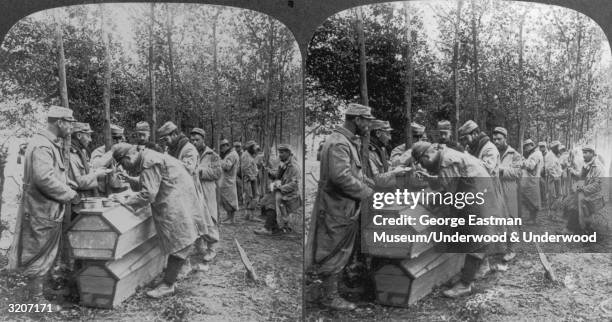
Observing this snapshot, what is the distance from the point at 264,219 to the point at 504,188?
198cm

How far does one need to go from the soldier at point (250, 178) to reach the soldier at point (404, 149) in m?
1.15

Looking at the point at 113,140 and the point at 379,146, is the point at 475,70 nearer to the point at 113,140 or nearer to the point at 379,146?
the point at 379,146

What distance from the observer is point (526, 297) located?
5.12m

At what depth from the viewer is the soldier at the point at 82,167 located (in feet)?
16.4

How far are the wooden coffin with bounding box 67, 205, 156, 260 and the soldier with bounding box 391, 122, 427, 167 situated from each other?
2130 mm

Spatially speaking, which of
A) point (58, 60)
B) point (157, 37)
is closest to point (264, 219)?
point (157, 37)

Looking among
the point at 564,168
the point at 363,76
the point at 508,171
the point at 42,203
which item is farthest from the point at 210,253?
the point at 564,168

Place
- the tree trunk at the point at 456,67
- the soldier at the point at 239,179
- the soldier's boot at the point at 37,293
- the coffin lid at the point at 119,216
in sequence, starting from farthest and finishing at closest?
the soldier at the point at 239,179, the tree trunk at the point at 456,67, the soldier's boot at the point at 37,293, the coffin lid at the point at 119,216

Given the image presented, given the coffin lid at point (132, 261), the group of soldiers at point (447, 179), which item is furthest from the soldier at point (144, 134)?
the group of soldiers at point (447, 179)

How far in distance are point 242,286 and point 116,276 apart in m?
1.00

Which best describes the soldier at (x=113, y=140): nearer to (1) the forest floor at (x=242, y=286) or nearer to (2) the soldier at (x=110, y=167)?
(2) the soldier at (x=110, y=167)

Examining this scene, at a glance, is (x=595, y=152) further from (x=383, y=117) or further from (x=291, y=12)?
(x=291, y=12)

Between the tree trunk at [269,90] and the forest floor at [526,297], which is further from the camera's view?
the tree trunk at [269,90]

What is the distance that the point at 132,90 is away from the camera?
16.7 feet
